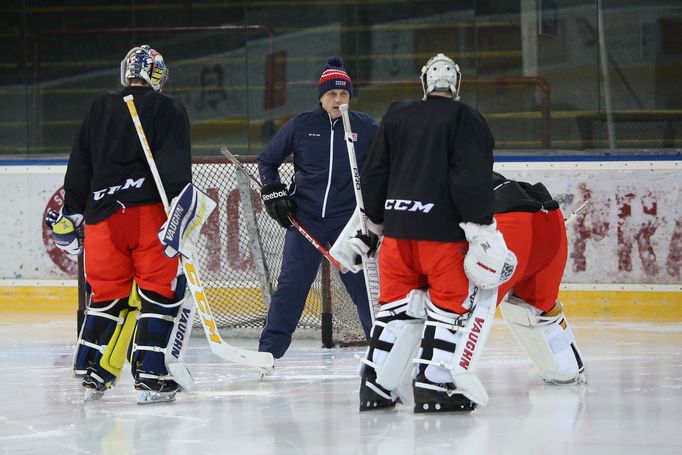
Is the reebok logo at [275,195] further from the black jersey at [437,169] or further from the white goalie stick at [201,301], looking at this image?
the black jersey at [437,169]

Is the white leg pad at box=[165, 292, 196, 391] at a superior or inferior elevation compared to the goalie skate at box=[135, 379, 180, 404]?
superior

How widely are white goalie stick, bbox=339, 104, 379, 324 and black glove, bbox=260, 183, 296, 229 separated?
15.8 inches

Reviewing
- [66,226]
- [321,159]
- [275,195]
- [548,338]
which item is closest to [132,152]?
[66,226]

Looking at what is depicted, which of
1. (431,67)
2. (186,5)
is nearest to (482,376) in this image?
(431,67)

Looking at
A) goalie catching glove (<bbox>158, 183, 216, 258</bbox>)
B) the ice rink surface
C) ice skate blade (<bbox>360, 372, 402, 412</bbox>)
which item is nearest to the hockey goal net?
the ice rink surface

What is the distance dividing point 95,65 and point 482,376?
479 centimetres

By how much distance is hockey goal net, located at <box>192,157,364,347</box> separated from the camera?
7.02 m

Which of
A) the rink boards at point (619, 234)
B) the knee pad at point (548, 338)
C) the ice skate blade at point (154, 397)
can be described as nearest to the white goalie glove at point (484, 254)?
the knee pad at point (548, 338)

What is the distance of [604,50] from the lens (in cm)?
834

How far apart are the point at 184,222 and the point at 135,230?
7.5 inches

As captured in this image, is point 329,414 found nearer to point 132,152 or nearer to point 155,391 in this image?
point 155,391

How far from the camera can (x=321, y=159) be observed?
18.9 feet

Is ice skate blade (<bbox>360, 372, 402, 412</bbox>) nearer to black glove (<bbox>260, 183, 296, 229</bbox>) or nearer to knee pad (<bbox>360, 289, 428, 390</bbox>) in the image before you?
knee pad (<bbox>360, 289, 428, 390</bbox>)

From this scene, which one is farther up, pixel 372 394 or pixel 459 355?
pixel 459 355
